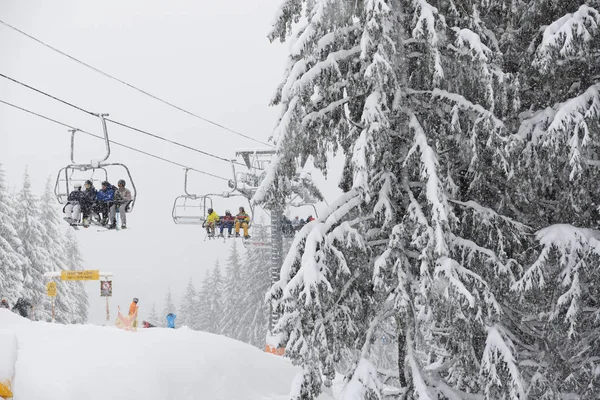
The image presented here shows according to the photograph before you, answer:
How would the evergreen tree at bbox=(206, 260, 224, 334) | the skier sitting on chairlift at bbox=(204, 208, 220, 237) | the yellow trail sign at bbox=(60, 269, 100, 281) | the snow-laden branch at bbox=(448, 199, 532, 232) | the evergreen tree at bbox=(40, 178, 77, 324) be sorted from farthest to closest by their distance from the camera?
the evergreen tree at bbox=(206, 260, 224, 334) < the evergreen tree at bbox=(40, 178, 77, 324) < the skier sitting on chairlift at bbox=(204, 208, 220, 237) < the yellow trail sign at bbox=(60, 269, 100, 281) < the snow-laden branch at bbox=(448, 199, 532, 232)

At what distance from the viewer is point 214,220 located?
98.0 feet

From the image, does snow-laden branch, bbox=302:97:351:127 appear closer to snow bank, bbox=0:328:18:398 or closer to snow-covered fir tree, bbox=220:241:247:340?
snow bank, bbox=0:328:18:398

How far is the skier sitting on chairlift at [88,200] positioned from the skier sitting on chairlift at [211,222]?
10402 millimetres

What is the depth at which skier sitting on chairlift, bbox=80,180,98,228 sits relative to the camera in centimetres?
1911

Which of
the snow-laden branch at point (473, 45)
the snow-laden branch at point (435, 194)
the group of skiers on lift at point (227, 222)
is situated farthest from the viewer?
the group of skiers on lift at point (227, 222)

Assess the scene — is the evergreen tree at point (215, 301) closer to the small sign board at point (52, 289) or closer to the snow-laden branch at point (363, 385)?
the small sign board at point (52, 289)

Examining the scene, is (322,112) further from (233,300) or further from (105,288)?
(233,300)

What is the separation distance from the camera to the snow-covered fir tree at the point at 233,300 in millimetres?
62000

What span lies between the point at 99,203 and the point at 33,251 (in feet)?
84.7

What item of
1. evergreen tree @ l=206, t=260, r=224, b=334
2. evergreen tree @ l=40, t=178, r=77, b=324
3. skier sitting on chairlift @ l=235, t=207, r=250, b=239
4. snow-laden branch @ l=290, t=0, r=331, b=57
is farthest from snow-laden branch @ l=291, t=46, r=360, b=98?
evergreen tree @ l=206, t=260, r=224, b=334

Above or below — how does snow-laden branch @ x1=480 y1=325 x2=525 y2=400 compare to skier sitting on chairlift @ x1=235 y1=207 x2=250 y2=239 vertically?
below

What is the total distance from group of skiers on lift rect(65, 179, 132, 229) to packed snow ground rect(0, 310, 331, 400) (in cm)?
308

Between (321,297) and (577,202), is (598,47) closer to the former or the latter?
(577,202)

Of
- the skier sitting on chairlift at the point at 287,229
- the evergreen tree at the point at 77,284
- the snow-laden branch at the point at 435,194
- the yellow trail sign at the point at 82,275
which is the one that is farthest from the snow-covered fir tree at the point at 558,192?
the evergreen tree at the point at 77,284
